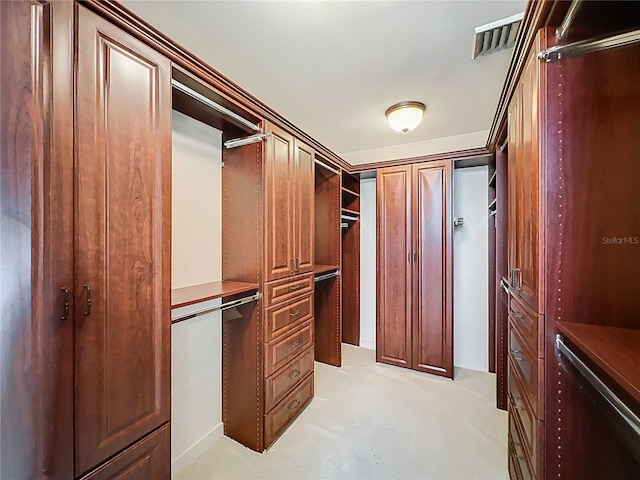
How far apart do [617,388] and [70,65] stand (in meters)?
1.87

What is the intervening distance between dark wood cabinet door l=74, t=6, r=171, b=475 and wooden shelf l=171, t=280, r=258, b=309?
0.20m

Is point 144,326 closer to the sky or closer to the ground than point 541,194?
closer to the ground

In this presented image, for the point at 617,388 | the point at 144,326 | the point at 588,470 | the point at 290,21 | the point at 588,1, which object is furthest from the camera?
the point at 290,21

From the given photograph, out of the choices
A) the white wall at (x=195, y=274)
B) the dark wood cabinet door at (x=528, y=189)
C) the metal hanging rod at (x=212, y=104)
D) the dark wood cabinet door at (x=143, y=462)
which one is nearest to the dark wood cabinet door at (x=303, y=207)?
the metal hanging rod at (x=212, y=104)

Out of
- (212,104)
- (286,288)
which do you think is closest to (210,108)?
(212,104)

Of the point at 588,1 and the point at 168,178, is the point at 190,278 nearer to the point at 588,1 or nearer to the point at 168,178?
the point at 168,178

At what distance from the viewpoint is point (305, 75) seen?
6.46ft

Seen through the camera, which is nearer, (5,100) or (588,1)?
(5,100)

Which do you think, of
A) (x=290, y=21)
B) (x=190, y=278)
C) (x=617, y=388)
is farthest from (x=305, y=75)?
(x=617, y=388)

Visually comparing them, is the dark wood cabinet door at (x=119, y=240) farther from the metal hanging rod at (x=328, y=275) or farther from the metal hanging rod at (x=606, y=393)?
the metal hanging rod at (x=328, y=275)

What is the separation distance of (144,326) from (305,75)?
5.98ft

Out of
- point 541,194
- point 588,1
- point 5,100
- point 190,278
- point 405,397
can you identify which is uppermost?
point 588,1

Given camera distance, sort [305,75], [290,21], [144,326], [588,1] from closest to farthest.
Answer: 1. [588,1]
2. [144,326]
3. [290,21]
4. [305,75]

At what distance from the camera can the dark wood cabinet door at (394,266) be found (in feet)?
9.86
